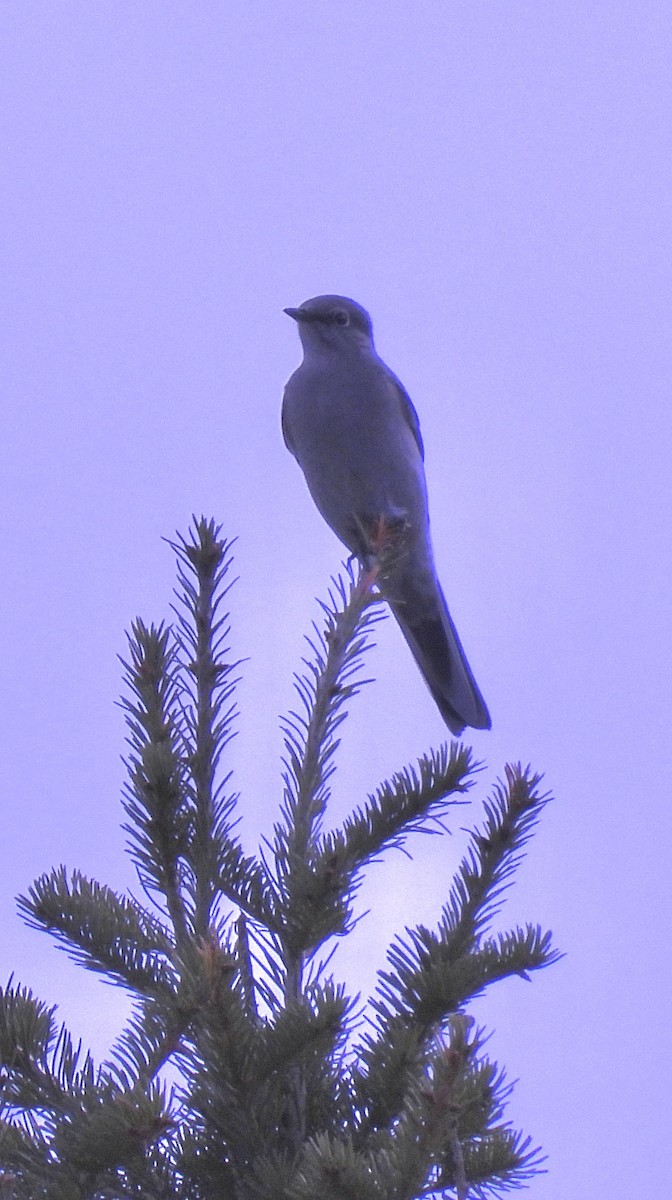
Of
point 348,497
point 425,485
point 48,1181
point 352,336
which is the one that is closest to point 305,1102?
Result: point 48,1181

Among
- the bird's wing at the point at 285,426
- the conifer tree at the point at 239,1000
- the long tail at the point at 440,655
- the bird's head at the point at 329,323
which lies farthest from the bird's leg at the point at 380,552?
the bird's head at the point at 329,323

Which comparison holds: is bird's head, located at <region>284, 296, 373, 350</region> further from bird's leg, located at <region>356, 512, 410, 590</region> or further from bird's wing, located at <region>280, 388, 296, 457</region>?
bird's leg, located at <region>356, 512, 410, 590</region>

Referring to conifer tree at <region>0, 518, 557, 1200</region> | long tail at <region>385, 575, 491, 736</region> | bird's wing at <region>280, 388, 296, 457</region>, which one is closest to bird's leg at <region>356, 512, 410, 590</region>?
conifer tree at <region>0, 518, 557, 1200</region>

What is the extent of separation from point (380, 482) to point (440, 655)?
82cm

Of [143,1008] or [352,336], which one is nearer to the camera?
[143,1008]

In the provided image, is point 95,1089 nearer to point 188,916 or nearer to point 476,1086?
point 188,916

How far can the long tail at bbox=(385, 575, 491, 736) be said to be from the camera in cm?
496

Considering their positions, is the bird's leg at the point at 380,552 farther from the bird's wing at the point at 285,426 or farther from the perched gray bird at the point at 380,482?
the bird's wing at the point at 285,426

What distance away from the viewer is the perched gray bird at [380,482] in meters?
5.12

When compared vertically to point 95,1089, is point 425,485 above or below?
above

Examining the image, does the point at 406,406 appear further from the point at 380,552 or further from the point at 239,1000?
the point at 239,1000

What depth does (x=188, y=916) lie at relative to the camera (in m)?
2.05

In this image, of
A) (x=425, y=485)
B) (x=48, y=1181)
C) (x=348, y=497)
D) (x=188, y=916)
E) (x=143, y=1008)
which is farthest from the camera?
(x=425, y=485)

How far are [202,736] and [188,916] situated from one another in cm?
31
